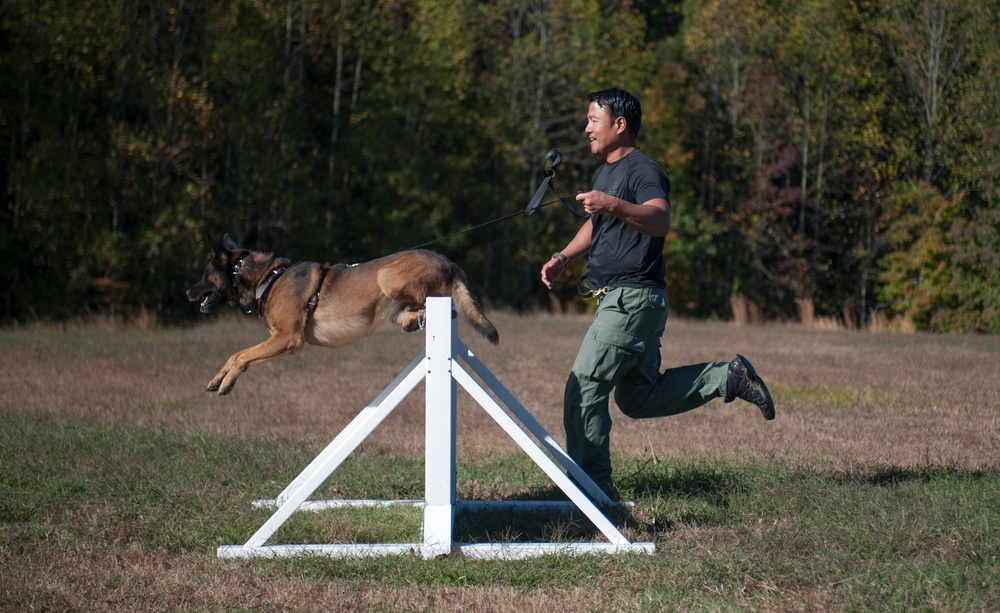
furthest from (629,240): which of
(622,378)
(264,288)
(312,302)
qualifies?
(264,288)

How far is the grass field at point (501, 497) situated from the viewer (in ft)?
14.2

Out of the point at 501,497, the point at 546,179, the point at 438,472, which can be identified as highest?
the point at 546,179

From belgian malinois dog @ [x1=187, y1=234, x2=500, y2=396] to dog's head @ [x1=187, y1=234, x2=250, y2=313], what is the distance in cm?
34

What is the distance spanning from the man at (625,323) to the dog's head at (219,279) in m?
2.01

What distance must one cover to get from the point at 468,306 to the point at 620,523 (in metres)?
1.53

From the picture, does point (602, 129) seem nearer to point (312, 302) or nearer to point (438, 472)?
point (312, 302)

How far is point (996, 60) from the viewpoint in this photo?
2653 centimetres

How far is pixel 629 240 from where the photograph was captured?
523 cm

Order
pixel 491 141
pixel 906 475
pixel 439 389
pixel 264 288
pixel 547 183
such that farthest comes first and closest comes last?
pixel 491 141, pixel 906 475, pixel 264 288, pixel 547 183, pixel 439 389

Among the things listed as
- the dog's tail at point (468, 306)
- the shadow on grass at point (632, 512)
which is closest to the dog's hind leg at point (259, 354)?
the dog's tail at point (468, 306)

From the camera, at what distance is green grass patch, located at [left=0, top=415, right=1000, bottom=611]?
437 cm

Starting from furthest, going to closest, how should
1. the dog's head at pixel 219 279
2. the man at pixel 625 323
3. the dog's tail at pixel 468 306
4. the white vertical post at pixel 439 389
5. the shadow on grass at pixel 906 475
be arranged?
the shadow on grass at pixel 906 475 < the dog's head at pixel 219 279 < the dog's tail at pixel 468 306 < the man at pixel 625 323 < the white vertical post at pixel 439 389

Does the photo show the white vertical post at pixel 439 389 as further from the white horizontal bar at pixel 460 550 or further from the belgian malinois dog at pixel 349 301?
the belgian malinois dog at pixel 349 301

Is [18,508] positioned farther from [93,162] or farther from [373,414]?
[93,162]
